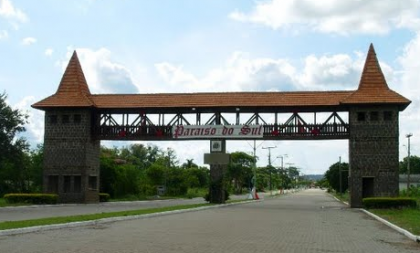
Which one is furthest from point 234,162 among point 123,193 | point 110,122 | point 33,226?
point 33,226

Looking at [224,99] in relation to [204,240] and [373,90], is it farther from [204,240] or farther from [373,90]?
[204,240]

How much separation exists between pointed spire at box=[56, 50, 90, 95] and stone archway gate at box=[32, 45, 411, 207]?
8 cm

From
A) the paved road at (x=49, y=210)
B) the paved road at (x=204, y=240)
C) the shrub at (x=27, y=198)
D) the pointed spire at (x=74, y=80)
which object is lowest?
the paved road at (x=49, y=210)

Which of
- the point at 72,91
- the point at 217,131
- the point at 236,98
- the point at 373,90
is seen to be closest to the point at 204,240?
the point at 217,131

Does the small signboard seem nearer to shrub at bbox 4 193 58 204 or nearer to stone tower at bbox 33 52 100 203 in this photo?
stone tower at bbox 33 52 100 203

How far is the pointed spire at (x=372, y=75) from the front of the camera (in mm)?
41219

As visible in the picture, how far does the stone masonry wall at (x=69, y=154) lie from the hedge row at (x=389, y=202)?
66.4ft

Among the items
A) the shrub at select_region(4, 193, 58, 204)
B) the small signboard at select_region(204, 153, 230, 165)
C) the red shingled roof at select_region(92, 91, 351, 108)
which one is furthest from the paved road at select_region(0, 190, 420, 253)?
the red shingled roof at select_region(92, 91, 351, 108)

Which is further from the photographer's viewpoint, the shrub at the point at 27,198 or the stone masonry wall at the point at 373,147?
the stone masonry wall at the point at 373,147

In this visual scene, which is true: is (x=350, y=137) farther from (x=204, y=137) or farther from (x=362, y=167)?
(x=204, y=137)

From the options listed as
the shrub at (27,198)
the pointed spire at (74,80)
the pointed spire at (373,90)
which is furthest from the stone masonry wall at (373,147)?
the shrub at (27,198)

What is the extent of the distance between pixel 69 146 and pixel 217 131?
36.9ft

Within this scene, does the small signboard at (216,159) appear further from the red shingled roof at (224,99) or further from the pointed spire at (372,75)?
the pointed spire at (372,75)

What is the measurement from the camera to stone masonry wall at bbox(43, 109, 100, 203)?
4325 centimetres
